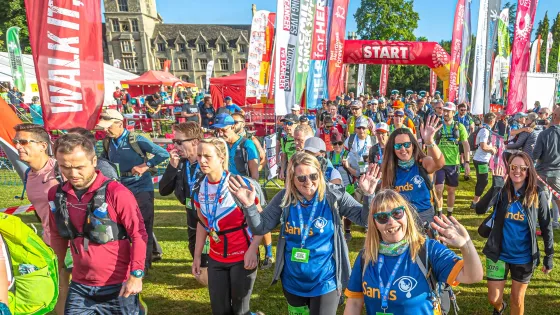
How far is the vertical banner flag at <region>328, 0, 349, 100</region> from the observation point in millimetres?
9562

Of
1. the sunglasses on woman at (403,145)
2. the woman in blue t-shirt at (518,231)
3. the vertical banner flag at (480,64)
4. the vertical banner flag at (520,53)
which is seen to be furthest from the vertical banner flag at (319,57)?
the woman in blue t-shirt at (518,231)

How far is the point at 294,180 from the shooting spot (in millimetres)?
2775

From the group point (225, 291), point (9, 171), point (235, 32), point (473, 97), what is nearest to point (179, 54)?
point (235, 32)

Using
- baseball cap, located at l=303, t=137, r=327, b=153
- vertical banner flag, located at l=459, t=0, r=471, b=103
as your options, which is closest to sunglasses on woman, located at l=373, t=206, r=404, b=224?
baseball cap, located at l=303, t=137, r=327, b=153

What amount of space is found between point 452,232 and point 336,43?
8.86 m

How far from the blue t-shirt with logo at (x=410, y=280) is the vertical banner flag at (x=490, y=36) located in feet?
28.7

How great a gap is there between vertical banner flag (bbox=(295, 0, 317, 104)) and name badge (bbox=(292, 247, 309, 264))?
5.53 m

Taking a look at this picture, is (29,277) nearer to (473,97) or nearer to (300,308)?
(300,308)

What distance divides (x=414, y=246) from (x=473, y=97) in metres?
8.81

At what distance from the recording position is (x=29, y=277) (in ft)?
7.48

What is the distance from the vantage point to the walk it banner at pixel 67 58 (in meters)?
3.57

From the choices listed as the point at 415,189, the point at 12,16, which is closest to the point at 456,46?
the point at 415,189

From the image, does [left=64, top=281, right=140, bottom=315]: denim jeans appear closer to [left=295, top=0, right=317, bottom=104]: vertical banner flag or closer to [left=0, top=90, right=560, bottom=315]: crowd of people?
[left=0, top=90, right=560, bottom=315]: crowd of people

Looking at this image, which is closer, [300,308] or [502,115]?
[300,308]
